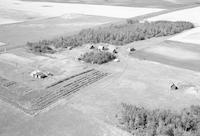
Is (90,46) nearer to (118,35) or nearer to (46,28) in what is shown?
(118,35)

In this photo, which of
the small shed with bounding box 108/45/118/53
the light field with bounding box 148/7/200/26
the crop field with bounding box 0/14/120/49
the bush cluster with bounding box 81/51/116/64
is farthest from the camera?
the light field with bounding box 148/7/200/26

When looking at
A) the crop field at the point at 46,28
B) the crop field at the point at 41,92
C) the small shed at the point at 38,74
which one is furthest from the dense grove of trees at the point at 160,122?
the crop field at the point at 46,28

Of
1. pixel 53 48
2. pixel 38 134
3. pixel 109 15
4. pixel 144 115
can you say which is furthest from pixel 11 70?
pixel 109 15

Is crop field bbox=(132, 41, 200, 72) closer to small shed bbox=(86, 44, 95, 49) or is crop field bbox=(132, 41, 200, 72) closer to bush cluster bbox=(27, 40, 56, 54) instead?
small shed bbox=(86, 44, 95, 49)

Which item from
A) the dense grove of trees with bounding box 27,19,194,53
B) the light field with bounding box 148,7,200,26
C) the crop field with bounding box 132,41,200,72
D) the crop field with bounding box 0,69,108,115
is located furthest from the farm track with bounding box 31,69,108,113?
the light field with bounding box 148,7,200,26

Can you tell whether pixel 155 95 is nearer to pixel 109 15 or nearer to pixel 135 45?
pixel 135 45

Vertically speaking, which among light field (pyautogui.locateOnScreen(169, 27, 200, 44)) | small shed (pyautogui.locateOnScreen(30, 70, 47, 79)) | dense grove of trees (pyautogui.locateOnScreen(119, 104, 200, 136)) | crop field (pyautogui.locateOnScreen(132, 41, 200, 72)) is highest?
light field (pyautogui.locateOnScreen(169, 27, 200, 44))

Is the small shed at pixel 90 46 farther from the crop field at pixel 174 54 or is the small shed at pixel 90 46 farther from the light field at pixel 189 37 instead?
the light field at pixel 189 37

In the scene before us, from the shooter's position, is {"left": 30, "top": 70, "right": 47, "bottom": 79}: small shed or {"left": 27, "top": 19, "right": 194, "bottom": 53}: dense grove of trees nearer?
{"left": 30, "top": 70, "right": 47, "bottom": 79}: small shed
